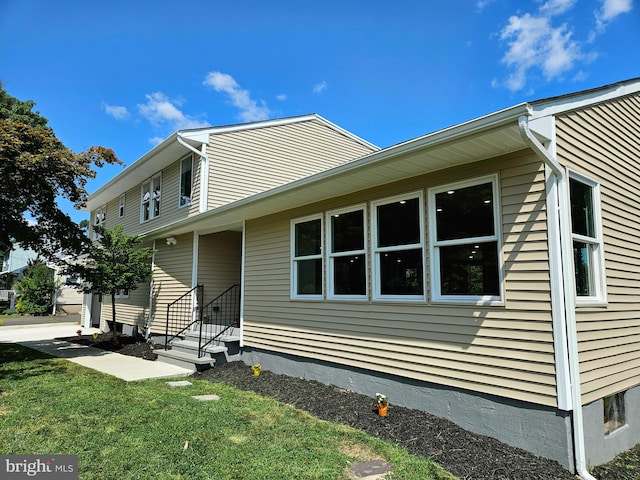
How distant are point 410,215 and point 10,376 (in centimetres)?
723

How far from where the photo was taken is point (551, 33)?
8.18m

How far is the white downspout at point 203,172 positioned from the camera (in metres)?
9.98

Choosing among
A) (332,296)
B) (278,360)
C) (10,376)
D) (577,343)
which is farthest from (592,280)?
(10,376)

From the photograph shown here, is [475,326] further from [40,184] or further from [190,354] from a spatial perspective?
[40,184]

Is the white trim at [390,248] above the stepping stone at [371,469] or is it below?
above

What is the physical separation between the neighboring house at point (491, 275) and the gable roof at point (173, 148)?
4068mm

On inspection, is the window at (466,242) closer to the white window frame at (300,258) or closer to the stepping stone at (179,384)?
the white window frame at (300,258)

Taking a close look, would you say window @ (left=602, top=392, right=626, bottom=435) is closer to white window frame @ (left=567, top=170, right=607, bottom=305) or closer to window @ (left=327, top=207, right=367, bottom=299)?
white window frame @ (left=567, top=170, right=607, bottom=305)

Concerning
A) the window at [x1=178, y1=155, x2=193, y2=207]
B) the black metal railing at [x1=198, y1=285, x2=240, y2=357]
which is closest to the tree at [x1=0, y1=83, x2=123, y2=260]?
the window at [x1=178, y1=155, x2=193, y2=207]

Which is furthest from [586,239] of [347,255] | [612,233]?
[347,255]

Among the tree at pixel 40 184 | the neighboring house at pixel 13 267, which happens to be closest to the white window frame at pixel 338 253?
the tree at pixel 40 184

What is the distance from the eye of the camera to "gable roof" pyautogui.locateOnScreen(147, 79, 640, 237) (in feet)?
12.0

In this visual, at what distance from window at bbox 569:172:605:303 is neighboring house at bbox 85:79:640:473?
0.9 inches

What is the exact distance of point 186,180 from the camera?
10.9 metres
